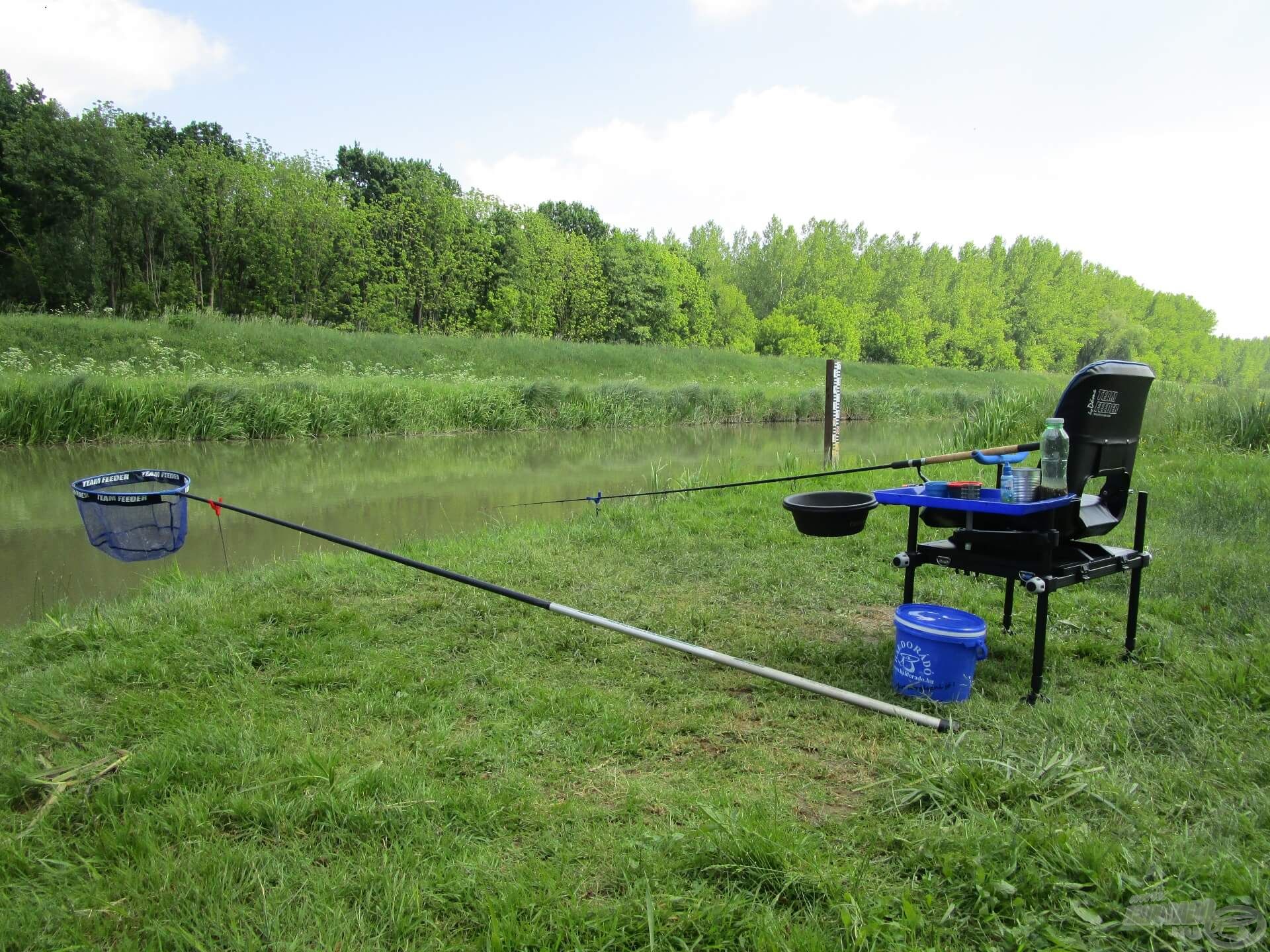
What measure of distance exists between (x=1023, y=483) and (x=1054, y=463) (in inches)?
7.7

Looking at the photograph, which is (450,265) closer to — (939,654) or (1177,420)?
(1177,420)

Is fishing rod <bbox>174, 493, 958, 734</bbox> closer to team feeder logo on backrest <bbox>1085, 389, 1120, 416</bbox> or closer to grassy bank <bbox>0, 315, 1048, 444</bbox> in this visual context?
team feeder logo on backrest <bbox>1085, 389, 1120, 416</bbox>

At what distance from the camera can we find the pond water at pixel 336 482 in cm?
599

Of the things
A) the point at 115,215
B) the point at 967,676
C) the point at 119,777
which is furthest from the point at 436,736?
the point at 115,215

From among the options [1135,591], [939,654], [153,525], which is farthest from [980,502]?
[153,525]

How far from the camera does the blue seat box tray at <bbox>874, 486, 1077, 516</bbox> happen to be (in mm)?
2854

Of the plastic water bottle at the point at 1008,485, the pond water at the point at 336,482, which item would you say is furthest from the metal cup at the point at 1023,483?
the pond water at the point at 336,482

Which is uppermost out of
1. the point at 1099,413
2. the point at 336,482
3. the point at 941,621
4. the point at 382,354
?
the point at 382,354

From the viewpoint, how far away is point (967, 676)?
2947mm

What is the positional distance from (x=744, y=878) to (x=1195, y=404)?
10.7 meters

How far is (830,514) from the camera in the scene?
3355 millimetres

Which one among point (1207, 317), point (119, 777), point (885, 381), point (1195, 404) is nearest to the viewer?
point (119, 777)

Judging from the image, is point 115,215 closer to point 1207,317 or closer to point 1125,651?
point 1125,651

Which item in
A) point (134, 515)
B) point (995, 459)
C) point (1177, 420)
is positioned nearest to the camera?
point (995, 459)
